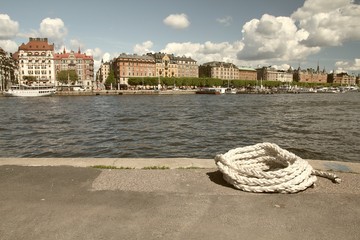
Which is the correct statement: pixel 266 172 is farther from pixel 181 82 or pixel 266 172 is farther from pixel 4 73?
pixel 181 82

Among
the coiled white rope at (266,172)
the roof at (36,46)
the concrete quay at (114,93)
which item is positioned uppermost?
the roof at (36,46)

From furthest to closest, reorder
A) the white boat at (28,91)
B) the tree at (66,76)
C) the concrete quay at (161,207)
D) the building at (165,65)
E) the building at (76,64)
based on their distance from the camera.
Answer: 1. the building at (165,65)
2. the building at (76,64)
3. the tree at (66,76)
4. the white boat at (28,91)
5. the concrete quay at (161,207)

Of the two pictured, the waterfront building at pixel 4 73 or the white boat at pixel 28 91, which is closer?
the white boat at pixel 28 91

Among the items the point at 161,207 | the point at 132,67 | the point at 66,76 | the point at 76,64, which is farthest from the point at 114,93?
the point at 161,207

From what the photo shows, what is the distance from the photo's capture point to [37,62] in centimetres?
13575

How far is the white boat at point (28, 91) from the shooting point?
93.0 meters

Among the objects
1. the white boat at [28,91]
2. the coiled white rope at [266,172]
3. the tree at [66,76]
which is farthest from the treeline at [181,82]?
the coiled white rope at [266,172]

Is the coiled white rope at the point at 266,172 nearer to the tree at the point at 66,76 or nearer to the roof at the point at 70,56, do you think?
the tree at the point at 66,76

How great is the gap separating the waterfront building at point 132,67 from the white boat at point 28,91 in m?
51.1

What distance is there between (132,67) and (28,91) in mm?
64977

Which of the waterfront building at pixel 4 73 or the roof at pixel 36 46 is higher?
the roof at pixel 36 46

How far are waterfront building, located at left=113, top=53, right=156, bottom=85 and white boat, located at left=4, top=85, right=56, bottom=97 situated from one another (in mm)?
51117

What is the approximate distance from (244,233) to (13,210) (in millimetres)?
3267

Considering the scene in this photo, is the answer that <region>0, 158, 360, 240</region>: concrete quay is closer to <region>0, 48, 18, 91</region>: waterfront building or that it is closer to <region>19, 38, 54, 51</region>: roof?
<region>0, 48, 18, 91</region>: waterfront building
